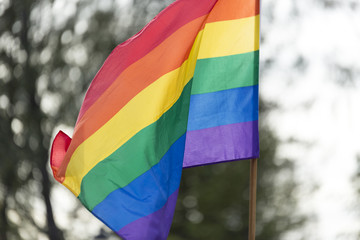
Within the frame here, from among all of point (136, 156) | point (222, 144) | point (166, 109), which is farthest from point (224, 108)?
point (136, 156)

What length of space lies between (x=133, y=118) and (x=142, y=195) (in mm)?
536

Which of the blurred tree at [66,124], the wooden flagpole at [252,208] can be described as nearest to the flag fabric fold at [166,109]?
the wooden flagpole at [252,208]

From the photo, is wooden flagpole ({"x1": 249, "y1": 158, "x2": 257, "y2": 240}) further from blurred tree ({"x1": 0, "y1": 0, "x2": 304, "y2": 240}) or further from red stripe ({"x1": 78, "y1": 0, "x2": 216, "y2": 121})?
blurred tree ({"x1": 0, "y1": 0, "x2": 304, "y2": 240})

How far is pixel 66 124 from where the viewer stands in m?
13.6

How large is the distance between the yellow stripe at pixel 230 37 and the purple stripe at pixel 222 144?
50 centimetres

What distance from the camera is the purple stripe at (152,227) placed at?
3734 millimetres

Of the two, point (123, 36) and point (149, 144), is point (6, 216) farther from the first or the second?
point (149, 144)

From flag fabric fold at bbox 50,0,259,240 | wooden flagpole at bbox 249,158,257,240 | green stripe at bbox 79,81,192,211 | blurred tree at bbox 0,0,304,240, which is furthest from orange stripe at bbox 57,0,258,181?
blurred tree at bbox 0,0,304,240

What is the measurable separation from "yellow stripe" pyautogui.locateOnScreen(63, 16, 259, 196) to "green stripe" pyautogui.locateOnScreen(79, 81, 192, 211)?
42 millimetres

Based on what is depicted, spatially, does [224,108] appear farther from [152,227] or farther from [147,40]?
[152,227]

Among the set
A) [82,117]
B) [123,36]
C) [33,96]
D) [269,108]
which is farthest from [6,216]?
[82,117]

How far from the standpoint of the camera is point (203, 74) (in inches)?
174

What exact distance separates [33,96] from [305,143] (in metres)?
5.63

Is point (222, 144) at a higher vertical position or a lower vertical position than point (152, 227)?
lower
